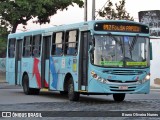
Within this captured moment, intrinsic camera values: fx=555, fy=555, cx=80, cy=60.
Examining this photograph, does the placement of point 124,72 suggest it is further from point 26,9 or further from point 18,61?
point 26,9

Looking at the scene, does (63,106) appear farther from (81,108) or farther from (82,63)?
(82,63)

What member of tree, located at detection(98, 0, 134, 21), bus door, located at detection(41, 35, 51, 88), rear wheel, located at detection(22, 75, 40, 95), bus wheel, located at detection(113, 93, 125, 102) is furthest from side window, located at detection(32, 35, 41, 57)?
tree, located at detection(98, 0, 134, 21)

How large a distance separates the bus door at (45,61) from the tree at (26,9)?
25657 millimetres

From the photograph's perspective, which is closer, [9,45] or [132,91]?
[132,91]

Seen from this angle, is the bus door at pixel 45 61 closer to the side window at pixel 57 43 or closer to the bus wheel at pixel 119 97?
the side window at pixel 57 43

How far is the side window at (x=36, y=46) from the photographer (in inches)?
951

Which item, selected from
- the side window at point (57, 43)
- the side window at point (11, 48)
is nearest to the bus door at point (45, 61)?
the side window at point (57, 43)

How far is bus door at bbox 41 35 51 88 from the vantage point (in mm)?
23234

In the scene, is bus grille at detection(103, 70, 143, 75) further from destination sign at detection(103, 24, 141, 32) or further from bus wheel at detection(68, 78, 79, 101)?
bus wheel at detection(68, 78, 79, 101)

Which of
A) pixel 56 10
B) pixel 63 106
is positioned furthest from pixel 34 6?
pixel 63 106

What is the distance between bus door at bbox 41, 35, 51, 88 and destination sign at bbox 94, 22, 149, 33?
13.6ft

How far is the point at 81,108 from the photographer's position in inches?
683

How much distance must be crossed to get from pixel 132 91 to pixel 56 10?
32993 mm

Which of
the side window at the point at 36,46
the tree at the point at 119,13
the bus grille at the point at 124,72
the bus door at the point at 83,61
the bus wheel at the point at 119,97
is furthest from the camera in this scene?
the tree at the point at 119,13
